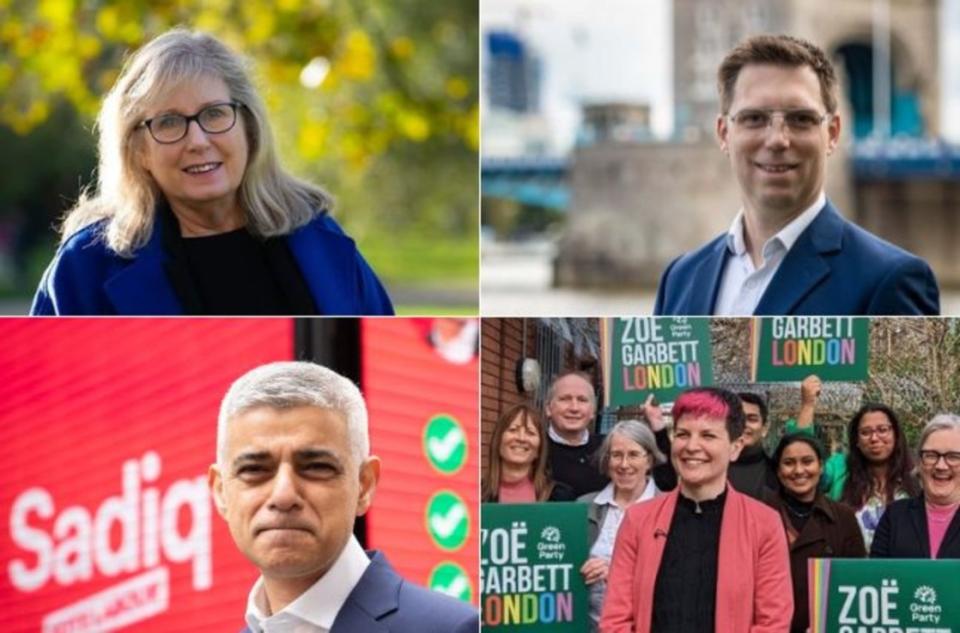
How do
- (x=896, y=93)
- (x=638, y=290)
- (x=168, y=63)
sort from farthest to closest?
(x=896, y=93) < (x=638, y=290) < (x=168, y=63)

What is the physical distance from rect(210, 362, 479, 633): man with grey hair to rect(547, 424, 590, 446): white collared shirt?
0.37 m

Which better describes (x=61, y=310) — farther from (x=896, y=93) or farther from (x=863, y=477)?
(x=896, y=93)

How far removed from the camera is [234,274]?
13.2ft

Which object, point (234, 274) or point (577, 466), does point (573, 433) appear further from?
point (234, 274)

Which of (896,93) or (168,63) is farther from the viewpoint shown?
(896,93)

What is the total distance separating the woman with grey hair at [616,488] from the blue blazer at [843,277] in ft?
0.95

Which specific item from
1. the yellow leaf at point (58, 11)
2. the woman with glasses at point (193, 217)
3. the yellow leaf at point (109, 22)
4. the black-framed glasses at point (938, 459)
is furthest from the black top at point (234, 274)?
the yellow leaf at point (58, 11)

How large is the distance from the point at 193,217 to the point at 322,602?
0.78 m

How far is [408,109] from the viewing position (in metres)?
11.1

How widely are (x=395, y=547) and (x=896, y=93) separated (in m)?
41.3

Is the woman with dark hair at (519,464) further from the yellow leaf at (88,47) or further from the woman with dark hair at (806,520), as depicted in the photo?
the yellow leaf at (88,47)

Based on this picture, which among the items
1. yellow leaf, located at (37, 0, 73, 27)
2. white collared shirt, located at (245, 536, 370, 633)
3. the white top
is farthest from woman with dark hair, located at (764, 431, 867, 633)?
yellow leaf, located at (37, 0, 73, 27)

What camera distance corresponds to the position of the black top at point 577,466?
414 cm

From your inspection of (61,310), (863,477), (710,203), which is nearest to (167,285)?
(61,310)
